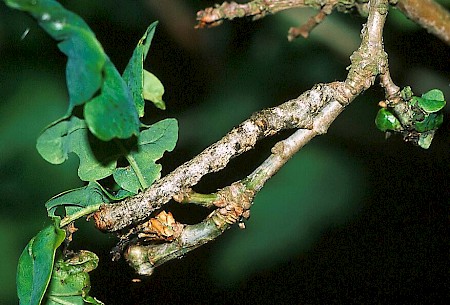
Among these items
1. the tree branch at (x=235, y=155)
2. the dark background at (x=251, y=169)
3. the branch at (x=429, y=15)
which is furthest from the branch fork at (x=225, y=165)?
the dark background at (x=251, y=169)

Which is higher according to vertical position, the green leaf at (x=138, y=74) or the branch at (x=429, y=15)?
the green leaf at (x=138, y=74)

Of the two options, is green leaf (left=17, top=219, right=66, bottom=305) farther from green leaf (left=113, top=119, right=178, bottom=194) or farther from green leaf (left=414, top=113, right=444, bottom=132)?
green leaf (left=414, top=113, right=444, bottom=132)

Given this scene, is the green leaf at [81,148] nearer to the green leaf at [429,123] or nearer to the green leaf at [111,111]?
the green leaf at [111,111]

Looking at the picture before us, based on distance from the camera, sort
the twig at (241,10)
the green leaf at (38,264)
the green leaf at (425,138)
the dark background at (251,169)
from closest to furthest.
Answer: the green leaf at (38,264), the green leaf at (425,138), the twig at (241,10), the dark background at (251,169)

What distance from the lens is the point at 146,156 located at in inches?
36.6

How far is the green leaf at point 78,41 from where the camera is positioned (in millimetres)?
674

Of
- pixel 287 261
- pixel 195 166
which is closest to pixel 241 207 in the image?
pixel 195 166

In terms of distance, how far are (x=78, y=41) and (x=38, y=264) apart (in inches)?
11.5

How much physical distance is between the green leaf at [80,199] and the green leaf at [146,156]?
29 millimetres

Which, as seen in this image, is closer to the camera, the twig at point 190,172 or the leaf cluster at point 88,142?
the leaf cluster at point 88,142

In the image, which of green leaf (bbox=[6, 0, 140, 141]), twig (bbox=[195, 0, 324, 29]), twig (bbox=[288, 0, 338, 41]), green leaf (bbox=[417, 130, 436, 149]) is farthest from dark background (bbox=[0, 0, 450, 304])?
green leaf (bbox=[6, 0, 140, 141])

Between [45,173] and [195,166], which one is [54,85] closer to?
[45,173]

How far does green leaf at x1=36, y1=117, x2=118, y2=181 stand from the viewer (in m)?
0.90

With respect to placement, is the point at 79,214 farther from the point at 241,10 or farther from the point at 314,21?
the point at 314,21
